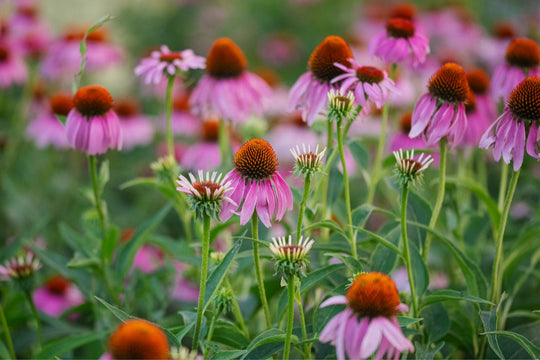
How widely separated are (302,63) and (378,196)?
182 cm

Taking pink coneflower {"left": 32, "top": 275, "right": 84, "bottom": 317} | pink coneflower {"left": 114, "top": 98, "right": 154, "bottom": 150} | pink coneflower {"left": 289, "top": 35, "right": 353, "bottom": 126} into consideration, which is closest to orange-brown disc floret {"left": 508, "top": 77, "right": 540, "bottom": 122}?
pink coneflower {"left": 289, "top": 35, "right": 353, "bottom": 126}

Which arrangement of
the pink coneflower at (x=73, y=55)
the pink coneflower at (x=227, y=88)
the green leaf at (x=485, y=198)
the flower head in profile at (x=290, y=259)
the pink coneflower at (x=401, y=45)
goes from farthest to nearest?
the pink coneflower at (x=73, y=55) → the pink coneflower at (x=227, y=88) → the pink coneflower at (x=401, y=45) → the green leaf at (x=485, y=198) → the flower head in profile at (x=290, y=259)

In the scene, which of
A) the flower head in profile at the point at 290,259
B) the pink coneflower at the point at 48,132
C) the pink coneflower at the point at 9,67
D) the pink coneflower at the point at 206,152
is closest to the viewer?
the flower head in profile at the point at 290,259

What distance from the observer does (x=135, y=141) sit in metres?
1.93

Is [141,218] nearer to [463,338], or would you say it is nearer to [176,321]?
[176,321]

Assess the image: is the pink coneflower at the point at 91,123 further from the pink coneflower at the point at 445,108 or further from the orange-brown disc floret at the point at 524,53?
the orange-brown disc floret at the point at 524,53

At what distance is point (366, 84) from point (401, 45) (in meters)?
0.22

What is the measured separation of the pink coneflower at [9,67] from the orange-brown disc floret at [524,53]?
148 cm

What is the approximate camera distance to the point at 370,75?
840 mm

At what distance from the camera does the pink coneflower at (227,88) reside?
47.0 inches

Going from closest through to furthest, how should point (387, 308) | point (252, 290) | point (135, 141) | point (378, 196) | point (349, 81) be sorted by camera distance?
1. point (387, 308)
2. point (349, 81)
3. point (252, 290)
4. point (135, 141)
5. point (378, 196)

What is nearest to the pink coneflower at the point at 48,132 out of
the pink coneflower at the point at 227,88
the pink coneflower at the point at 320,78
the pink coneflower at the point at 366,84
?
the pink coneflower at the point at 227,88

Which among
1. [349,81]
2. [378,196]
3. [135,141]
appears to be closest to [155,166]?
[349,81]

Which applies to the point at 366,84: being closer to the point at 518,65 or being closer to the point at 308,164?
the point at 308,164
